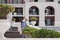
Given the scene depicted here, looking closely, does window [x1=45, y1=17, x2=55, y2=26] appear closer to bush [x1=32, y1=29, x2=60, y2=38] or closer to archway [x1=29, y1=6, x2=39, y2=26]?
archway [x1=29, y1=6, x2=39, y2=26]

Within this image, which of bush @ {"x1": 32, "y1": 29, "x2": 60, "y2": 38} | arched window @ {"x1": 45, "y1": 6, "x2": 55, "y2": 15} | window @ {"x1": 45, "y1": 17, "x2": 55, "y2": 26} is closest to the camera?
bush @ {"x1": 32, "y1": 29, "x2": 60, "y2": 38}

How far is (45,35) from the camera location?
551 inches

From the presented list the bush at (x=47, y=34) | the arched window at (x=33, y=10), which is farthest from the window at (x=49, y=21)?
the bush at (x=47, y=34)

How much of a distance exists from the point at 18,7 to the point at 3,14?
4021 cm

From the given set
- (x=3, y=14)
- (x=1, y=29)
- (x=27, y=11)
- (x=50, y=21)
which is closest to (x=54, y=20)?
(x=50, y=21)

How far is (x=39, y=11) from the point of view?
55.8 m

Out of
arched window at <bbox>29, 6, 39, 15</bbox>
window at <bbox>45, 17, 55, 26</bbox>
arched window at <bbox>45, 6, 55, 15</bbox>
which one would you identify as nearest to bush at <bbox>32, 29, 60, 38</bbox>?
window at <bbox>45, 17, 55, 26</bbox>

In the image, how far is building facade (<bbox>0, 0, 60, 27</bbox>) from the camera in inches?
2149

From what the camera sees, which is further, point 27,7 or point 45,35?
point 27,7

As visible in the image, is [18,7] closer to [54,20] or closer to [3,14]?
[54,20]

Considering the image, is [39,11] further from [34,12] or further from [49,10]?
[49,10]

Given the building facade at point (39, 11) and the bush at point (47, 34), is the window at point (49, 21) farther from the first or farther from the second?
the bush at point (47, 34)

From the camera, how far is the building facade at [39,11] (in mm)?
54594

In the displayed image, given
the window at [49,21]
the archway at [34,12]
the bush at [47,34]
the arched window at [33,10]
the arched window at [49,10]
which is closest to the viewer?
the bush at [47,34]
